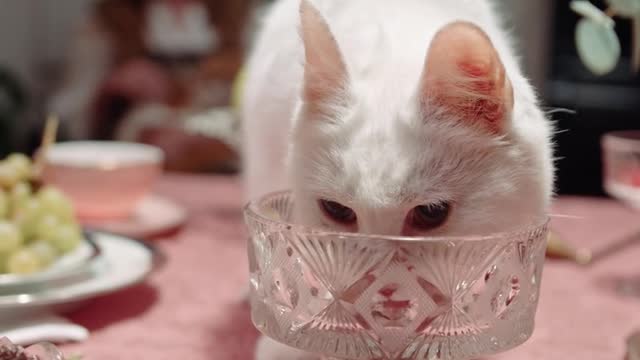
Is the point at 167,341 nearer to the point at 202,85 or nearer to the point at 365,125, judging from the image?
the point at 365,125

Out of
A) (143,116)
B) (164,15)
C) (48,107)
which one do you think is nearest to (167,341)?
(143,116)

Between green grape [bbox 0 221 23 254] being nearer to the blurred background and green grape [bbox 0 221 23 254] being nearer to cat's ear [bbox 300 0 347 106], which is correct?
cat's ear [bbox 300 0 347 106]

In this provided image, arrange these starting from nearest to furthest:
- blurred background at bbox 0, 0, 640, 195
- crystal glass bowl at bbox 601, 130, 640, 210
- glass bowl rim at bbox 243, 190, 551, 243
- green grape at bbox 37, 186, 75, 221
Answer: glass bowl rim at bbox 243, 190, 551, 243, green grape at bbox 37, 186, 75, 221, crystal glass bowl at bbox 601, 130, 640, 210, blurred background at bbox 0, 0, 640, 195

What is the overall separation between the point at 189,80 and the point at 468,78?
7.34 ft

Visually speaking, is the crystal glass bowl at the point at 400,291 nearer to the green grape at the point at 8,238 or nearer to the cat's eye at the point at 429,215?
the cat's eye at the point at 429,215

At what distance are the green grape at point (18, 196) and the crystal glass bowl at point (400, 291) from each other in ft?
1.34

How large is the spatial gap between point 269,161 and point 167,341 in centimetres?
26

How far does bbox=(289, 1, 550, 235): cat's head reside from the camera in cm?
64

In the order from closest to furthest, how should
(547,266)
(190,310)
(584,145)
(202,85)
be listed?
1. (190,310)
2. (547,266)
3. (584,145)
4. (202,85)

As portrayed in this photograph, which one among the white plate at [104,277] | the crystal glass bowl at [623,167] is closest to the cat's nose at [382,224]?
the white plate at [104,277]

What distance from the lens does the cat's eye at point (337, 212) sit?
67 centimetres

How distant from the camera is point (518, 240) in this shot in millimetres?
613

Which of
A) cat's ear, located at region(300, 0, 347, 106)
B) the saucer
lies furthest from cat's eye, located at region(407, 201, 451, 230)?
the saucer

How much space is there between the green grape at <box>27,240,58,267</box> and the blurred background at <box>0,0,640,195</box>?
162 centimetres
